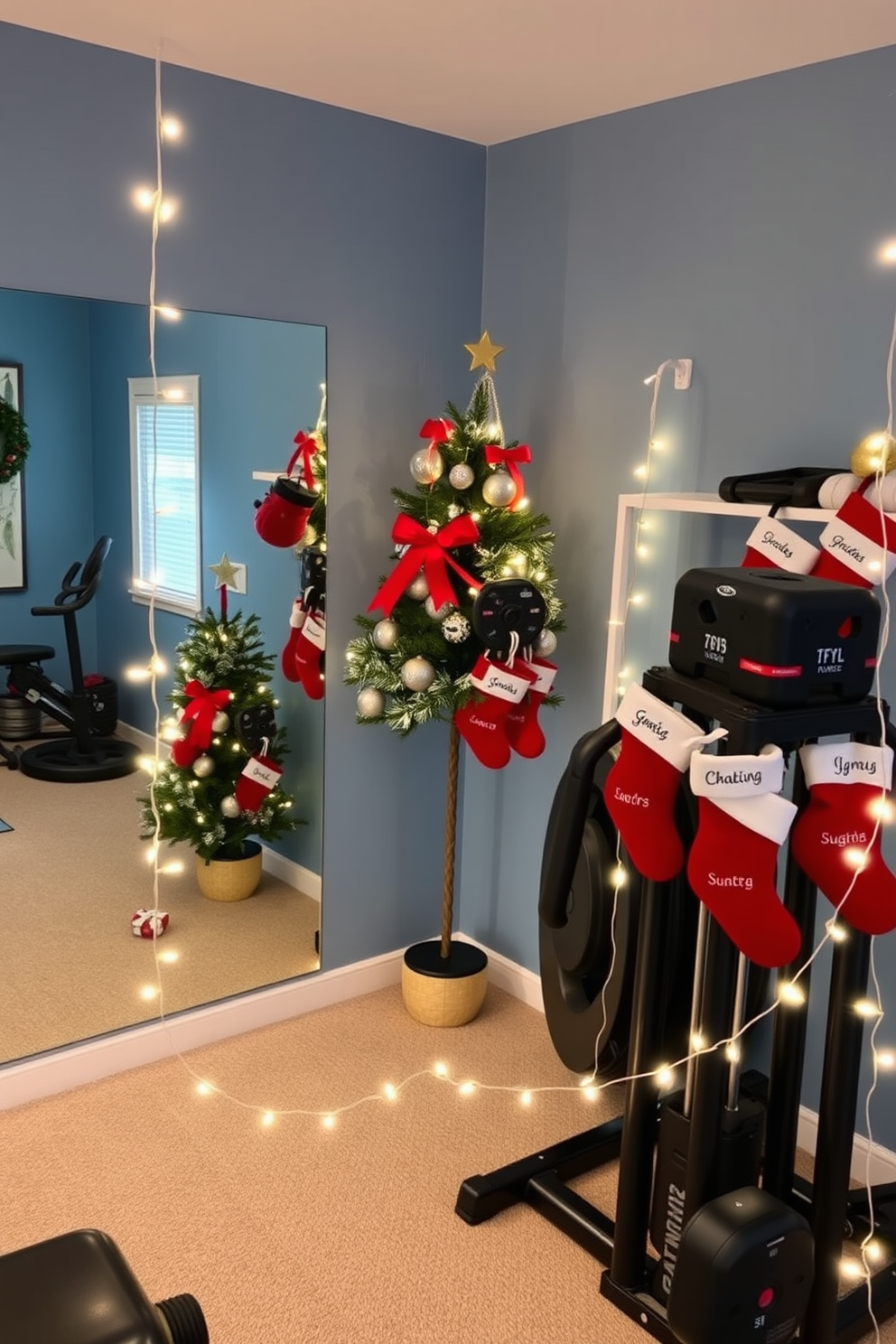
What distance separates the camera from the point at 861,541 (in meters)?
2.06

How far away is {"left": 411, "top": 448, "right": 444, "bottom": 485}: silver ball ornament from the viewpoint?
2754 millimetres

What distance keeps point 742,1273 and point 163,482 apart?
200cm

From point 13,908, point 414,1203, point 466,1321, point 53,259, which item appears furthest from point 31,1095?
point 53,259

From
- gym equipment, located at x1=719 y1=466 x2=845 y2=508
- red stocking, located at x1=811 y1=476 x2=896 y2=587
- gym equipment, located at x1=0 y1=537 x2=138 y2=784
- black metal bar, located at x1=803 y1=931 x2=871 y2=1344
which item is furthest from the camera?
gym equipment, located at x1=0 y1=537 x2=138 y2=784

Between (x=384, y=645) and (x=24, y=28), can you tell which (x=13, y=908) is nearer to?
(x=384, y=645)

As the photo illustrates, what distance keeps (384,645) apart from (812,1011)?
4.36ft

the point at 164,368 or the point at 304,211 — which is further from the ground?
the point at 304,211

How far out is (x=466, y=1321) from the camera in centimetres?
207

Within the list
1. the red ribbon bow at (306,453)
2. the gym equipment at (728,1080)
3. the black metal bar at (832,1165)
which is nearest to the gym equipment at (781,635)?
the gym equipment at (728,1080)

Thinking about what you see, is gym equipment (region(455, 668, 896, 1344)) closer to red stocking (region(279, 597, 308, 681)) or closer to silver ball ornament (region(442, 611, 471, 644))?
silver ball ornament (region(442, 611, 471, 644))

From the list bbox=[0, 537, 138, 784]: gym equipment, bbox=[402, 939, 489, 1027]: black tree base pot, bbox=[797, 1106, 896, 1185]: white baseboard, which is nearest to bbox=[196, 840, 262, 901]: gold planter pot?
bbox=[0, 537, 138, 784]: gym equipment

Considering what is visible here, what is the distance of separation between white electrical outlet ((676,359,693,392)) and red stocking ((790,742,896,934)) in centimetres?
121

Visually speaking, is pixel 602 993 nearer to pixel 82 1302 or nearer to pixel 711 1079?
pixel 711 1079

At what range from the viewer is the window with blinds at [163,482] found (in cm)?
261
